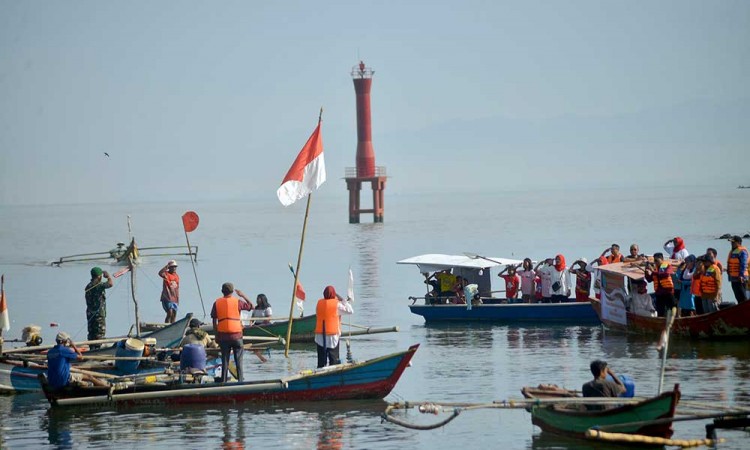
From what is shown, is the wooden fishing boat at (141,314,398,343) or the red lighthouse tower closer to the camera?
the wooden fishing boat at (141,314,398,343)

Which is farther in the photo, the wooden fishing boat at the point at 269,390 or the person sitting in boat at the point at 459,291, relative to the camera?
the person sitting in boat at the point at 459,291

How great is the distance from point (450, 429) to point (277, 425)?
3133 millimetres

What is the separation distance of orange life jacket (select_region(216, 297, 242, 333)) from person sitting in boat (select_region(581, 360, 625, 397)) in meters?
7.18

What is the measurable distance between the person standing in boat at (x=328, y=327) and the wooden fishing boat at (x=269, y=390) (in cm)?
69

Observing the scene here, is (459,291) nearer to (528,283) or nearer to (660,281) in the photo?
(528,283)

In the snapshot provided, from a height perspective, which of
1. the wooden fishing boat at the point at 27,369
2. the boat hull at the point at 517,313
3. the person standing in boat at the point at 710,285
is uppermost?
the person standing in boat at the point at 710,285

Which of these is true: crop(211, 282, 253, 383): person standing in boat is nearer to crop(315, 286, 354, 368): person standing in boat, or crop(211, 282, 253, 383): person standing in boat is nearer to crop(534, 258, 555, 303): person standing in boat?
crop(315, 286, 354, 368): person standing in boat

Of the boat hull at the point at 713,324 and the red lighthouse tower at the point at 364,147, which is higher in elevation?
the red lighthouse tower at the point at 364,147

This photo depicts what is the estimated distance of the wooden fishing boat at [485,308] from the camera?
110 ft

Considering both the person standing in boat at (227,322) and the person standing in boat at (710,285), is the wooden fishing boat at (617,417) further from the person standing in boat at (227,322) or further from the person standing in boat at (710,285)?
the person standing in boat at (710,285)

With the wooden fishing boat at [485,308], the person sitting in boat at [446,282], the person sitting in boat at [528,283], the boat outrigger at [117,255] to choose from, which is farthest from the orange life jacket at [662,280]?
the boat outrigger at [117,255]

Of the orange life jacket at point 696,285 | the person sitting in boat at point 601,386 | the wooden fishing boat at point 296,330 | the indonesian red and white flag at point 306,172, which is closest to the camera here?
the person sitting in boat at point 601,386

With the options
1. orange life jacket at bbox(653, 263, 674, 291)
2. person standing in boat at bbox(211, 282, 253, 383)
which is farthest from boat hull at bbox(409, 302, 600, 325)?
person standing in boat at bbox(211, 282, 253, 383)

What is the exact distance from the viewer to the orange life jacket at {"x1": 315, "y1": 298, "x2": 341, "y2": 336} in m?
22.7
